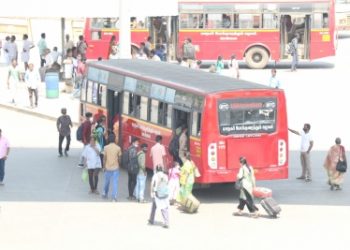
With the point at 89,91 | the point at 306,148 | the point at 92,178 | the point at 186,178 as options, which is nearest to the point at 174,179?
the point at 186,178

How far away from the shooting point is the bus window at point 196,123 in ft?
70.4

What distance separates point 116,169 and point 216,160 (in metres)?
1.92

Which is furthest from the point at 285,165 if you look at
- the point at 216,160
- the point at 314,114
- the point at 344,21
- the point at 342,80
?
the point at 344,21

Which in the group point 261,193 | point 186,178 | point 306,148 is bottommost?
point 261,193

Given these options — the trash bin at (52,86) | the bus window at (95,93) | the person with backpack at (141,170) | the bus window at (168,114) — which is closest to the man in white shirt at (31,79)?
the trash bin at (52,86)

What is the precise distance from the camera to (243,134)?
2145cm

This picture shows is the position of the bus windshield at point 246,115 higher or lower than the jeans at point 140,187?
higher

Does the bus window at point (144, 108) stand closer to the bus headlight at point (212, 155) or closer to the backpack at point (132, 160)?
the backpack at point (132, 160)

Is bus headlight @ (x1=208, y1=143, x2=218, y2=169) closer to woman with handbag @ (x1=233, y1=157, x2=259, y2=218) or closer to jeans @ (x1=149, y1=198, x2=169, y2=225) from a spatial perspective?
woman with handbag @ (x1=233, y1=157, x2=259, y2=218)

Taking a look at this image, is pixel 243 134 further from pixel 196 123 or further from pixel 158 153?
pixel 158 153

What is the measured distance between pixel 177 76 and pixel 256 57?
71.2 ft

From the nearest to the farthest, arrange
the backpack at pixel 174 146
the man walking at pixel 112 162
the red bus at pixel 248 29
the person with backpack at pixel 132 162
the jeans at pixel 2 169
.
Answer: the person with backpack at pixel 132 162 → the man walking at pixel 112 162 → the backpack at pixel 174 146 → the jeans at pixel 2 169 → the red bus at pixel 248 29

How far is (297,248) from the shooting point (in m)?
18.1

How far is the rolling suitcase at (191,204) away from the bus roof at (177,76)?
2.11 meters
